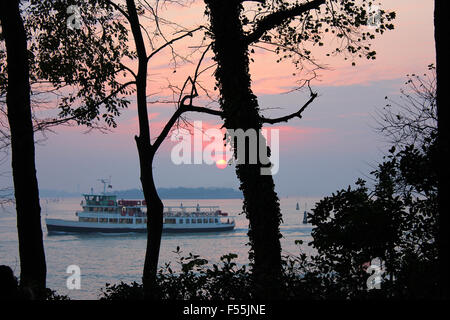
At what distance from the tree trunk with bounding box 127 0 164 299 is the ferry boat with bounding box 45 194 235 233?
271 ft

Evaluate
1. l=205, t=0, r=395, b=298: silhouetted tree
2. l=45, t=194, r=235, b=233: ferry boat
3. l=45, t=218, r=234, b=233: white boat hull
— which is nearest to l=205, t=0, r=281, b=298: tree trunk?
l=205, t=0, r=395, b=298: silhouetted tree

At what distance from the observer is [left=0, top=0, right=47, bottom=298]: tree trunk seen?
7.39 meters

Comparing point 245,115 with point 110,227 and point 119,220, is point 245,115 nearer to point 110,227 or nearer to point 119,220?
point 110,227

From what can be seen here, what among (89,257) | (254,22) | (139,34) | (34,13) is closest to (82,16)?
(34,13)

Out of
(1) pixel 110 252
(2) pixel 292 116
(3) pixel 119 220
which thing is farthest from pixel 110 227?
(2) pixel 292 116

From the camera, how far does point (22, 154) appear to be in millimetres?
7484

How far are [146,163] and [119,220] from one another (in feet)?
307

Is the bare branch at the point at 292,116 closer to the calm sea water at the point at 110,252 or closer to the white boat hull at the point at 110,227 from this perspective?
the calm sea water at the point at 110,252

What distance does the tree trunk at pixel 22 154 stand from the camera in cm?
739

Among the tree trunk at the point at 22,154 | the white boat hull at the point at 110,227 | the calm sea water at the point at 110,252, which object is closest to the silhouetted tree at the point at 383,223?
the tree trunk at the point at 22,154

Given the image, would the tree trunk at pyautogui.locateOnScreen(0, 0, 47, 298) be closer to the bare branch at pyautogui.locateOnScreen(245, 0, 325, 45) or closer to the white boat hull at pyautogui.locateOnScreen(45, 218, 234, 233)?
the bare branch at pyautogui.locateOnScreen(245, 0, 325, 45)
